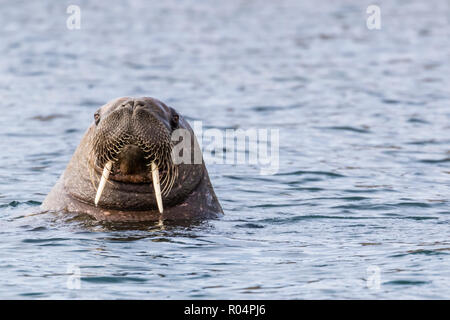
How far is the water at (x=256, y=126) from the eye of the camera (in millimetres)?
8047

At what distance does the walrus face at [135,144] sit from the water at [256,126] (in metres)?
0.50

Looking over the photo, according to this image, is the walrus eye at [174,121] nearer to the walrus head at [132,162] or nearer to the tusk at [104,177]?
the walrus head at [132,162]

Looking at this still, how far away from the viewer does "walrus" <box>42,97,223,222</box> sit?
28.5ft

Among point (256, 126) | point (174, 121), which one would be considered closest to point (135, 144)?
point (174, 121)

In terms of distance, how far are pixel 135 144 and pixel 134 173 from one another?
51cm

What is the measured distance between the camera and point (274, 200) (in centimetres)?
1180

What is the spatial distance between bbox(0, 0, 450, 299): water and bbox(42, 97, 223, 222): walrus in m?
0.19

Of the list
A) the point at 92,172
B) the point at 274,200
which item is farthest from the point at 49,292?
the point at 274,200

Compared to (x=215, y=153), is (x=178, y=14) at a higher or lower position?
higher

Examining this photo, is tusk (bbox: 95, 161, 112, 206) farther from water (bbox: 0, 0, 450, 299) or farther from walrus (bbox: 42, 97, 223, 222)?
water (bbox: 0, 0, 450, 299)

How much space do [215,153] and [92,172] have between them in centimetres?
592

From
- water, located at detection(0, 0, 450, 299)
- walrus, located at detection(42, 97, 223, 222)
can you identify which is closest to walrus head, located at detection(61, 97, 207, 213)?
walrus, located at detection(42, 97, 223, 222)
